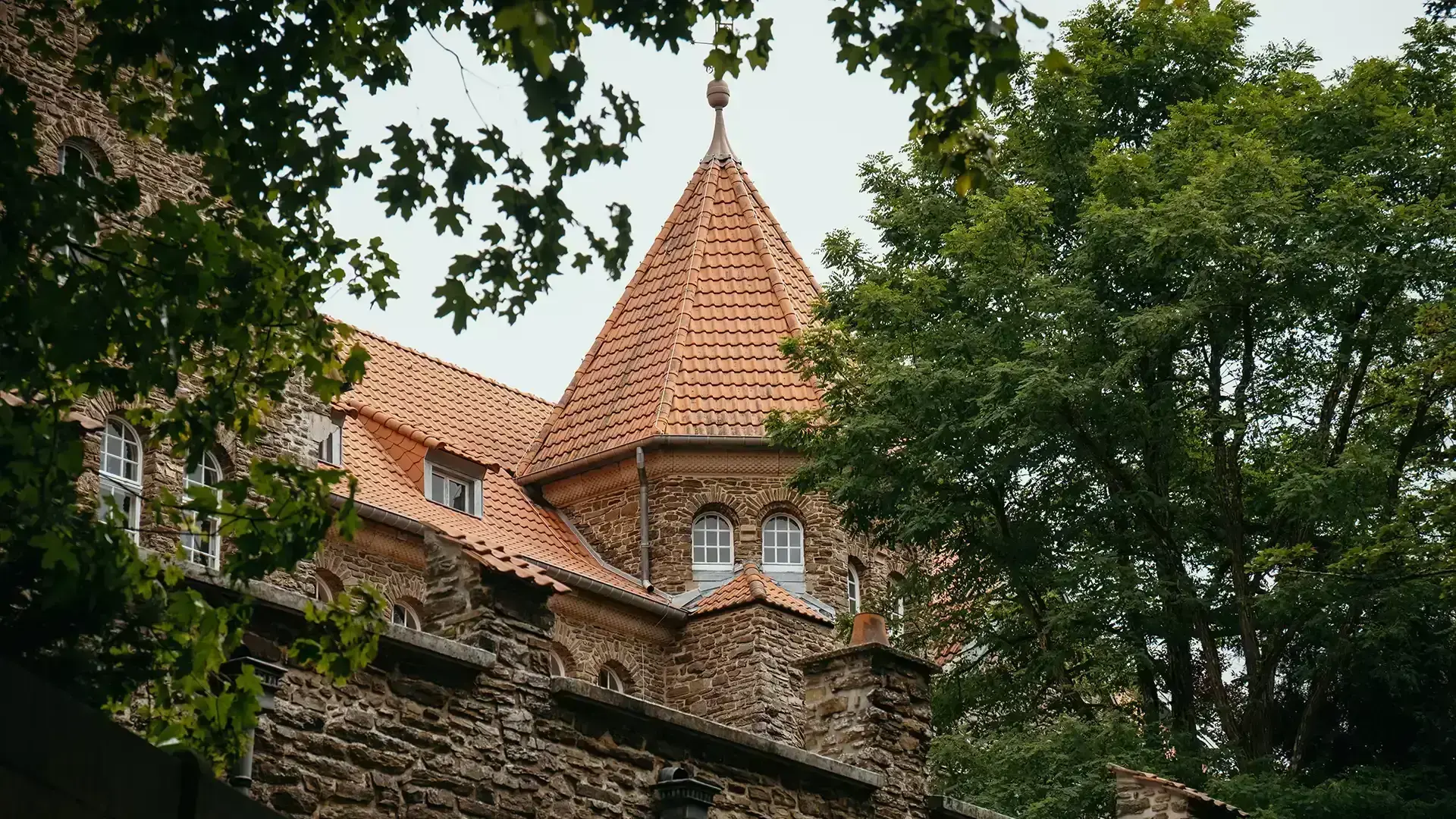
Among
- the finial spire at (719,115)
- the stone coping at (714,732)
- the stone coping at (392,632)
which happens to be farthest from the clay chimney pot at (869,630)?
the finial spire at (719,115)

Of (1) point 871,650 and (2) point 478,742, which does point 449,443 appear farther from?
(2) point 478,742

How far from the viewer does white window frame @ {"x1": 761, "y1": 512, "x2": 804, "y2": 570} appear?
30.0 metres

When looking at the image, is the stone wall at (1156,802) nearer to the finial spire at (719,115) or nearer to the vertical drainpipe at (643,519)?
the vertical drainpipe at (643,519)

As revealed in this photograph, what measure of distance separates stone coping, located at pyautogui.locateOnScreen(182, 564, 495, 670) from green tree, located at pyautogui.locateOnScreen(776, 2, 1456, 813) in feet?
36.4

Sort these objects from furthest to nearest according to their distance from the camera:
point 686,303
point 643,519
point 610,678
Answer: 1. point 686,303
2. point 643,519
3. point 610,678

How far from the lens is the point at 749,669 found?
89.2ft

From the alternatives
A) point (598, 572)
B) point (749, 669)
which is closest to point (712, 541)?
point (598, 572)

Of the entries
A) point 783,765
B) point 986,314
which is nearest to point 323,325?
point 783,765

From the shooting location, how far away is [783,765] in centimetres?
1345

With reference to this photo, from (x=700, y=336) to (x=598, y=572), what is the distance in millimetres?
4494

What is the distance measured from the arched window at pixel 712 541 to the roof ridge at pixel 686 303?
1577mm

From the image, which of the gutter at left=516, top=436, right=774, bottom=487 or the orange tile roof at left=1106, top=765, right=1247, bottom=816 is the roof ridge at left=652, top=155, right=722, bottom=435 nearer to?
the gutter at left=516, top=436, right=774, bottom=487

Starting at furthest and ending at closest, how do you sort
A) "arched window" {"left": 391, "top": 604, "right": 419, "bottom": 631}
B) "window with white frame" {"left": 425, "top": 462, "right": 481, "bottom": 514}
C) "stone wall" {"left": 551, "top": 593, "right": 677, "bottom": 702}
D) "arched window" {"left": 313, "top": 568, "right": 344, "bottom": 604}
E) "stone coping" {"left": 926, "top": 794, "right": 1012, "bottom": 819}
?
1. "window with white frame" {"left": 425, "top": 462, "right": 481, "bottom": 514}
2. "stone wall" {"left": 551, "top": 593, "right": 677, "bottom": 702}
3. "arched window" {"left": 391, "top": 604, "right": 419, "bottom": 631}
4. "arched window" {"left": 313, "top": 568, "right": 344, "bottom": 604}
5. "stone coping" {"left": 926, "top": 794, "right": 1012, "bottom": 819}

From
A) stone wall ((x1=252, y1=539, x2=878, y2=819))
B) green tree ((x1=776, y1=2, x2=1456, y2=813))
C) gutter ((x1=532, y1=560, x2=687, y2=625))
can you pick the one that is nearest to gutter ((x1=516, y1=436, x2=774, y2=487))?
gutter ((x1=532, y1=560, x2=687, y2=625))
